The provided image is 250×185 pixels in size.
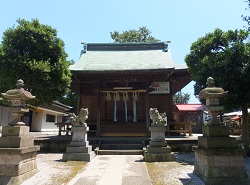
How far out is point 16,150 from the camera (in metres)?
5.78

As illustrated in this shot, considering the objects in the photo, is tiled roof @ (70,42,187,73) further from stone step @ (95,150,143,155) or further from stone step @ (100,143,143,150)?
stone step @ (95,150,143,155)

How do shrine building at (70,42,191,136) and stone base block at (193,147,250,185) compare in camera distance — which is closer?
stone base block at (193,147,250,185)

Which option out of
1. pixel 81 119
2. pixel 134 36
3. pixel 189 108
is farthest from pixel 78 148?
pixel 134 36

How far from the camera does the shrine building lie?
539 inches

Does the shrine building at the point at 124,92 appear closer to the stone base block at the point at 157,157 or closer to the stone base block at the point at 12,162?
the stone base block at the point at 157,157

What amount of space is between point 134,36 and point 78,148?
30.0m

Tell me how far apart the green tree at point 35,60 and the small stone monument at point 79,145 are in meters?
2.51

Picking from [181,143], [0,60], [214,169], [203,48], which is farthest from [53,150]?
[203,48]

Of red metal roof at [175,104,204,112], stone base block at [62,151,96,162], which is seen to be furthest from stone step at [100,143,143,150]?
red metal roof at [175,104,204,112]

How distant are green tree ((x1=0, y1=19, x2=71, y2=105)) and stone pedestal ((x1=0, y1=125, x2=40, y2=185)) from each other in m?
4.33

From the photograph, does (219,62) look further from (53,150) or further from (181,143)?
(53,150)

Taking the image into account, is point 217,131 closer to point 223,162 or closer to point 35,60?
point 223,162

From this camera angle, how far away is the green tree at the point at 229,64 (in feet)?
30.2

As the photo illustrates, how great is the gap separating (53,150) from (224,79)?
9583mm
